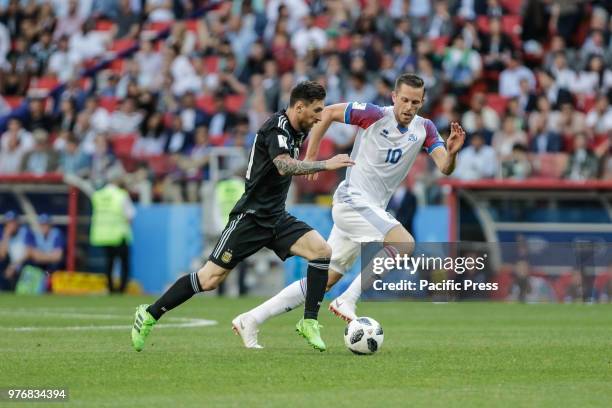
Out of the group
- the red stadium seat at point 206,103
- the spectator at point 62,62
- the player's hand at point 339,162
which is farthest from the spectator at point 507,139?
the player's hand at point 339,162

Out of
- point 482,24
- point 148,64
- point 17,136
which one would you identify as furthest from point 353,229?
point 148,64

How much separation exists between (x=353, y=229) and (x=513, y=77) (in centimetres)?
1188

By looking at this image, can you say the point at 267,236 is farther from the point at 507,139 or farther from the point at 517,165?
the point at 507,139

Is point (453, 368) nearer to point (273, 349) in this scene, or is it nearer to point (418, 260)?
point (273, 349)

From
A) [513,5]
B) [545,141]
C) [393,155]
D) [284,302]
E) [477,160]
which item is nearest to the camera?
[284,302]

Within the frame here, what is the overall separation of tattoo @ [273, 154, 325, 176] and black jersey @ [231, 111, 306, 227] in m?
0.17

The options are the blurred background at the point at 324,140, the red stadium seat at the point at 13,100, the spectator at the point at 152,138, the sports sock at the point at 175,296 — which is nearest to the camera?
the sports sock at the point at 175,296

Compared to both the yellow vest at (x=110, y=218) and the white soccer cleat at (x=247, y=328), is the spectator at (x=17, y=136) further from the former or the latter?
the white soccer cleat at (x=247, y=328)

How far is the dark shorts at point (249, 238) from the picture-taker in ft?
34.3

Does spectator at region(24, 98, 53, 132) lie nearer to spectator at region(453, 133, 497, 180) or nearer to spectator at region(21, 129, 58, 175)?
spectator at region(21, 129, 58, 175)

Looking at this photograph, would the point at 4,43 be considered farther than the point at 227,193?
Yes

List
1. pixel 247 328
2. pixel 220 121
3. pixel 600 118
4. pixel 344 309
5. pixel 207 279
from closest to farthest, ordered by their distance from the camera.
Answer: pixel 207 279 < pixel 247 328 < pixel 344 309 < pixel 600 118 < pixel 220 121

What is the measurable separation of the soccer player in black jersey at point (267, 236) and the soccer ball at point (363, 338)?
236 mm

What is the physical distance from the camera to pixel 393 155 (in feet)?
40.3
